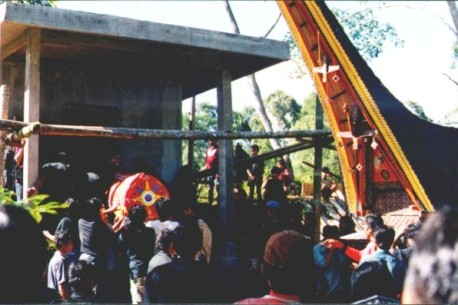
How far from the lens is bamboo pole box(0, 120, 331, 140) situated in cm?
677

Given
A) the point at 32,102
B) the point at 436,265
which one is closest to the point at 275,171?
the point at 32,102

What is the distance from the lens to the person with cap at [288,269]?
8.77 feet

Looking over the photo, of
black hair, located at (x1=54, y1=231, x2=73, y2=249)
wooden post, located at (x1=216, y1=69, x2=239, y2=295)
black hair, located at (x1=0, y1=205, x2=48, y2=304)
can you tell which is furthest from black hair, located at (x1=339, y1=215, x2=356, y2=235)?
black hair, located at (x1=0, y1=205, x2=48, y2=304)

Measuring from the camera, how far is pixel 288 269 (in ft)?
8.87

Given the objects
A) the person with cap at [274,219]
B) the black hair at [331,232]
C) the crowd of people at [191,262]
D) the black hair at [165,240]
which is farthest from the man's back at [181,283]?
the person with cap at [274,219]

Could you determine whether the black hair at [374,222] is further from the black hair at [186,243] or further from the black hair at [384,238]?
the black hair at [186,243]

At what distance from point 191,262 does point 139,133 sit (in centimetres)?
390

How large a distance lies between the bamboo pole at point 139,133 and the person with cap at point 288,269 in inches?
177

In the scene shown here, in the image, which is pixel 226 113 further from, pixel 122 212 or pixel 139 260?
pixel 139 260

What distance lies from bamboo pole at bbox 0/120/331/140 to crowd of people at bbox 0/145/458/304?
0.82m

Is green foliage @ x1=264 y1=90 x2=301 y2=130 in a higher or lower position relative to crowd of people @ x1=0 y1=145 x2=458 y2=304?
higher

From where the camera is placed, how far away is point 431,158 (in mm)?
7211

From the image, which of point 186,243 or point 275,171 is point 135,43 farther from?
point 186,243

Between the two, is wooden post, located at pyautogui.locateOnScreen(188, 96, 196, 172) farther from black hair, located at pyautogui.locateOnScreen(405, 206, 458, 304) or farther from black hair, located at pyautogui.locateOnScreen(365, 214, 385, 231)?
black hair, located at pyautogui.locateOnScreen(405, 206, 458, 304)
